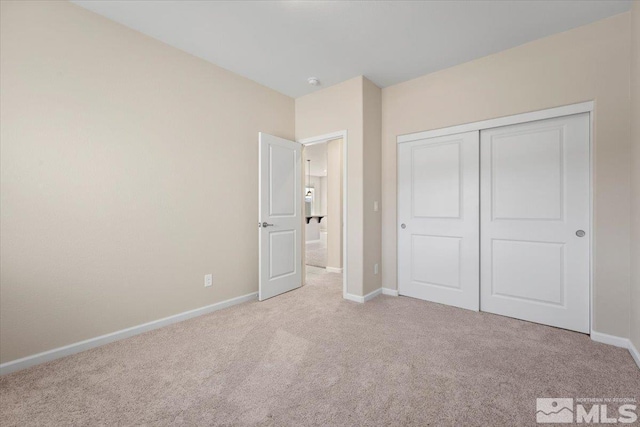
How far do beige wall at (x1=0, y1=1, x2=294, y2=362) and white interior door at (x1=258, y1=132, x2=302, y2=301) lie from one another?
0.32m

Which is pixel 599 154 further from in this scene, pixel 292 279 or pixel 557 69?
pixel 292 279

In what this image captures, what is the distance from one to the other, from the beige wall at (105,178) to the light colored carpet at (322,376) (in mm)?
373

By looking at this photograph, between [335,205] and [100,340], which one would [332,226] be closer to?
[335,205]

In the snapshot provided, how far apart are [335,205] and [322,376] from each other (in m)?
3.42

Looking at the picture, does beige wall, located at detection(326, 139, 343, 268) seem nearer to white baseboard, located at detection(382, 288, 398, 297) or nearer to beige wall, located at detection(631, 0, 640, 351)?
white baseboard, located at detection(382, 288, 398, 297)

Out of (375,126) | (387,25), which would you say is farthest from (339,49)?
(375,126)

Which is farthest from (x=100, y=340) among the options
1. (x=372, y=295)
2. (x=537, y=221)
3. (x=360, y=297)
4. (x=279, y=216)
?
(x=537, y=221)

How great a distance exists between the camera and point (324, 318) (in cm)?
284

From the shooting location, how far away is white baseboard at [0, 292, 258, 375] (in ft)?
6.28

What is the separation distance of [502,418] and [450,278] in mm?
1834

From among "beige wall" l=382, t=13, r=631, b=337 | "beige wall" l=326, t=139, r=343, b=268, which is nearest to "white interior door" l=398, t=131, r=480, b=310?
"beige wall" l=382, t=13, r=631, b=337

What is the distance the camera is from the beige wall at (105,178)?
6.31 feet

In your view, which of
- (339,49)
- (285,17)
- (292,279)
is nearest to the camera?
(285,17)

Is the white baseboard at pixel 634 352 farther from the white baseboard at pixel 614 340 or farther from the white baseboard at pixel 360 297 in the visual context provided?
the white baseboard at pixel 360 297
